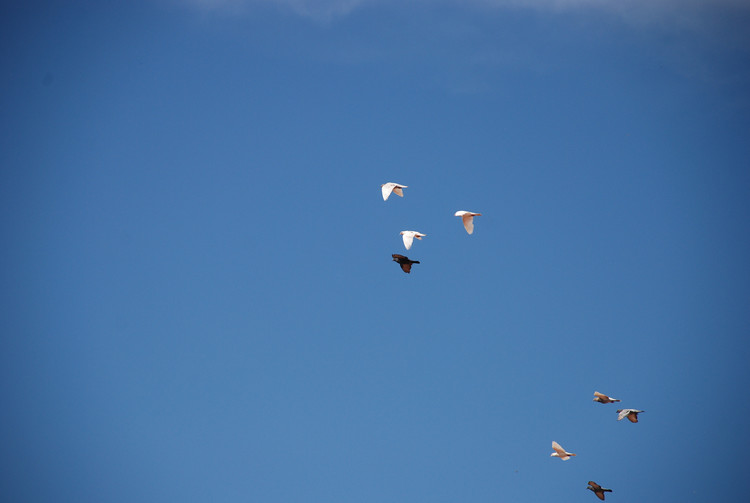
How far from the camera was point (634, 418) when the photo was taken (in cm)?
2523

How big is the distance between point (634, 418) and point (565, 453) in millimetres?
3326

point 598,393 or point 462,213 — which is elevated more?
point 462,213

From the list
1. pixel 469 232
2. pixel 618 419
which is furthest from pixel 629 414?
pixel 469 232

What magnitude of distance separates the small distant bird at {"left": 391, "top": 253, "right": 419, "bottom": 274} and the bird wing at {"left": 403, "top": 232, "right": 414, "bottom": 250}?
3.12ft

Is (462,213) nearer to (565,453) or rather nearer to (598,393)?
(598,393)

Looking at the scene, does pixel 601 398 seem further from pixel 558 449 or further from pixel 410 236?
pixel 410 236

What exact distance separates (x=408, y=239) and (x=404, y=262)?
1.16 metres

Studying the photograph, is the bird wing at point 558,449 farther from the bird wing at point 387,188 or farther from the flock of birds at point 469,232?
the bird wing at point 387,188

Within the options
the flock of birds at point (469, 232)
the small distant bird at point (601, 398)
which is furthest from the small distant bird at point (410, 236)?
the small distant bird at point (601, 398)

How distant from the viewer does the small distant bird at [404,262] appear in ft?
78.2

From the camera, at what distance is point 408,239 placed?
23.1m

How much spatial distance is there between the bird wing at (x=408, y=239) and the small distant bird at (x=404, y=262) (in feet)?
3.12

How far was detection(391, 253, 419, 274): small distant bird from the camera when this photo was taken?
78.2ft

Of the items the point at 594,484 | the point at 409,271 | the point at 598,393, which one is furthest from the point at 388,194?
the point at 594,484
